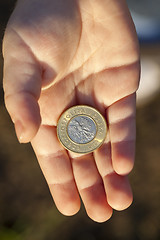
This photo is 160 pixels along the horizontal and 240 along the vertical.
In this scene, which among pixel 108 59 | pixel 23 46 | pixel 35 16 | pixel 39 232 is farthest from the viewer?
pixel 39 232

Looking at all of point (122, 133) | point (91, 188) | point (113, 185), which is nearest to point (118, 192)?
point (113, 185)

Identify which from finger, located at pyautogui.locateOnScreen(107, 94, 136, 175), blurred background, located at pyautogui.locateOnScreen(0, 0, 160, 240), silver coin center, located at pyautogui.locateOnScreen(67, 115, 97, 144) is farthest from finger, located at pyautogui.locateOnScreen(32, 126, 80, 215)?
blurred background, located at pyautogui.locateOnScreen(0, 0, 160, 240)

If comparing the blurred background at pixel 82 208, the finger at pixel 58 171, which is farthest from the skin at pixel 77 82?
the blurred background at pixel 82 208

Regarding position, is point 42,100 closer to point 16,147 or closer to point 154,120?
point 16,147

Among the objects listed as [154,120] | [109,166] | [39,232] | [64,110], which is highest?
[64,110]

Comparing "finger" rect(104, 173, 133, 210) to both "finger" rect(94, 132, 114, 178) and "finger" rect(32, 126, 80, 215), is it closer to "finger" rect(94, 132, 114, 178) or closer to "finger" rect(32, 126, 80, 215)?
"finger" rect(94, 132, 114, 178)

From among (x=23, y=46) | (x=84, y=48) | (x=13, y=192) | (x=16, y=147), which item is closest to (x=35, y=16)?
(x=23, y=46)

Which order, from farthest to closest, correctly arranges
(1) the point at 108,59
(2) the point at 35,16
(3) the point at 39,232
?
(3) the point at 39,232 < (1) the point at 108,59 < (2) the point at 35,16
